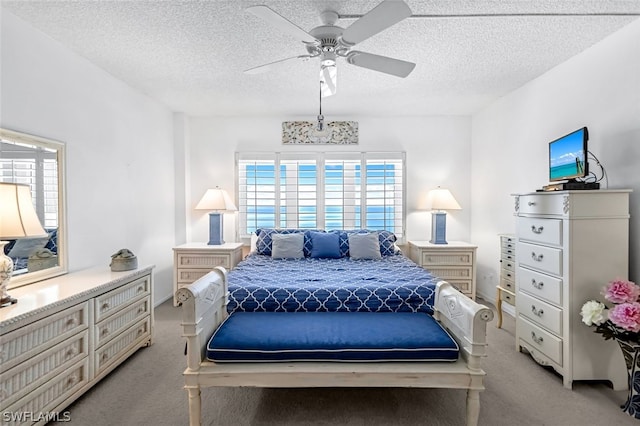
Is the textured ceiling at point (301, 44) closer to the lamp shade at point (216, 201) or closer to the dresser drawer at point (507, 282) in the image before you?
the lamp shade at point (216, 201)

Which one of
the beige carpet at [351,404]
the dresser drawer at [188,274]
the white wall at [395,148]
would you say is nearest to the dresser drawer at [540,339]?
the beige carpet at [351,404]

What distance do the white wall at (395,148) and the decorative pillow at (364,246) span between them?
42.0 inches

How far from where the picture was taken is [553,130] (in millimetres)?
3078

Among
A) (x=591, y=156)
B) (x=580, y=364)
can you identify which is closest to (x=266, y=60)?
(x=591, y=156)

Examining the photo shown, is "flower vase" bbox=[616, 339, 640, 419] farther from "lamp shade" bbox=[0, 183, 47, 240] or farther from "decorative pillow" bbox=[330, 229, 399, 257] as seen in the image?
"lamp shade" bbox=[0, 183, 47, 240]

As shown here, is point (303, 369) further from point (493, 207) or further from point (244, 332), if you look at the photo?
point (493, 207)

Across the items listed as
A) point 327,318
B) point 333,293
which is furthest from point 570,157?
point 327,318

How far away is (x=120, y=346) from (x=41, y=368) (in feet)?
2.37

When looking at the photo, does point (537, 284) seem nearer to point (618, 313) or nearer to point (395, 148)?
point (618, 313)

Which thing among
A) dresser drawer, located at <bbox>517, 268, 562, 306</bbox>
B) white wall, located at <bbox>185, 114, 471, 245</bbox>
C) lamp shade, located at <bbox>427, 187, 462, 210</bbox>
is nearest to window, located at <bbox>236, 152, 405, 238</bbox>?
white wall, located at <bbox>185, 114, 471, 245</bbox>

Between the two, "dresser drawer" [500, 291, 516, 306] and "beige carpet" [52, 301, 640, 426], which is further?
"dresser drawer" [500, 291, 516, 306]

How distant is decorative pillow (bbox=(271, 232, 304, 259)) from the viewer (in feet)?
12.4

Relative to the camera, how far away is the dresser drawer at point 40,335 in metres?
1.62

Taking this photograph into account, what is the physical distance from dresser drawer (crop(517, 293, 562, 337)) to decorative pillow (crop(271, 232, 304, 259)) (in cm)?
226
